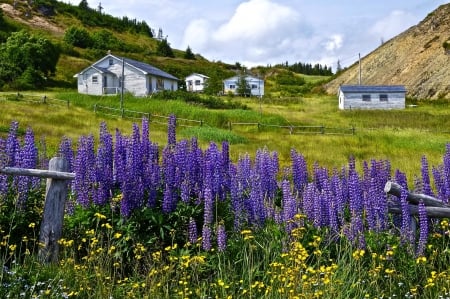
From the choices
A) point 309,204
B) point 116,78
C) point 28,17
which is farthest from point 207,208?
point 28,17

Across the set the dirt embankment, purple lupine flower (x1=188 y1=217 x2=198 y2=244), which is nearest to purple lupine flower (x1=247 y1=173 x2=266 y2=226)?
purple lupine flower (x1=188 y1=217 x2=198 y2=244)

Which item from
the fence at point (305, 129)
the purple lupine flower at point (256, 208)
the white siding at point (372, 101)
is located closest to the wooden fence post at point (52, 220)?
the purple lupine flower at point (256, 208)

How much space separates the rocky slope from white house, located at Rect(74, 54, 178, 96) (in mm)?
35281

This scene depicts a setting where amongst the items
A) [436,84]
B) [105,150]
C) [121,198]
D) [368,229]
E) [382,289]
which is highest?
[436,84]

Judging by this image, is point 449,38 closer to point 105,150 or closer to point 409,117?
point 409,117

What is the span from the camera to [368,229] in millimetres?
6570

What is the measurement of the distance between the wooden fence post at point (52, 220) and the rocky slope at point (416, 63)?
64.9 meters

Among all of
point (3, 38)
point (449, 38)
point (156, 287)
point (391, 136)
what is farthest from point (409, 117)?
point (3, 38)

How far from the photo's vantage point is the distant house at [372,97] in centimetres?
6084

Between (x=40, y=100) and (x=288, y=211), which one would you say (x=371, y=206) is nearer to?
(x=288, y=211)

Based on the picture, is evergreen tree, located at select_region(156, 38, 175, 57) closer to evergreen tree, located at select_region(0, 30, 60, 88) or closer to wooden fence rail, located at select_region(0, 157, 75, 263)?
evergreen tree, located at select_region(0, 30, 60, 88)

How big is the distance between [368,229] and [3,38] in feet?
294

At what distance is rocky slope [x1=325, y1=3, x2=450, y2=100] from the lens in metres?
70.2

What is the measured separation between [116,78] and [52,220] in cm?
5782
